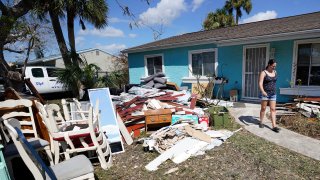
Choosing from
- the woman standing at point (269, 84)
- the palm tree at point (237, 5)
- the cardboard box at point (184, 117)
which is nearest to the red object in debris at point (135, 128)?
→ the cardboard box at point (184, 117)

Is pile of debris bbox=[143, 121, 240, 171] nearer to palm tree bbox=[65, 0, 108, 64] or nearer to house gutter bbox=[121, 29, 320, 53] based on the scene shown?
house gutter bbox=[121, 29, 320, 53]

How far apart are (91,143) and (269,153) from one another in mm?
3544

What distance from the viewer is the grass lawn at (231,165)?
3.57 meters

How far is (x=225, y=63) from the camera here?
30.8 ft

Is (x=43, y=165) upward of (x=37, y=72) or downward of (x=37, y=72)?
downward

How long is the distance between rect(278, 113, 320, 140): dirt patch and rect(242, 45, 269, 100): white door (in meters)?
2.79

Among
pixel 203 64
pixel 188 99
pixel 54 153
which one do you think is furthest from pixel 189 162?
pixel 203 64

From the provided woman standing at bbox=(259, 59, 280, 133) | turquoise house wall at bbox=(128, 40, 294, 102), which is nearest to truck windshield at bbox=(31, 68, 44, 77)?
turquoise house wall at bbox=(128, 40, 294, 102)

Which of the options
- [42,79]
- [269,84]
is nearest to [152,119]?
[269,84]

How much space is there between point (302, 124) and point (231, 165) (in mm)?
2748

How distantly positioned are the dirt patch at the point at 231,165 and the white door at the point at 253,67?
172 inches

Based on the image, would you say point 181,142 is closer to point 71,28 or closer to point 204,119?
point 204,119

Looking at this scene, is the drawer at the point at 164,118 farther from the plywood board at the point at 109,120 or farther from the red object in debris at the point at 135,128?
the plywood board at the point at 109,120

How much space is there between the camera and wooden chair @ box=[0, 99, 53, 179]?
338cm
